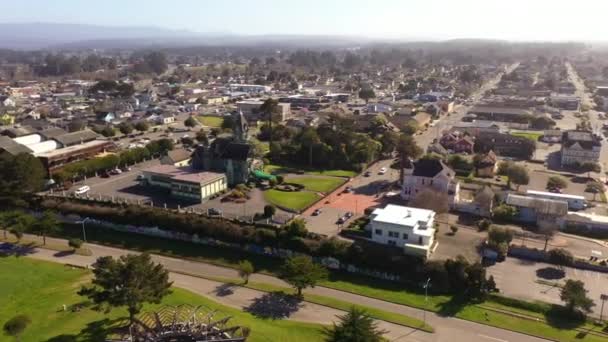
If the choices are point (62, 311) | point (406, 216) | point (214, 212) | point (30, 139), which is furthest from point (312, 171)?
point (30, 139)

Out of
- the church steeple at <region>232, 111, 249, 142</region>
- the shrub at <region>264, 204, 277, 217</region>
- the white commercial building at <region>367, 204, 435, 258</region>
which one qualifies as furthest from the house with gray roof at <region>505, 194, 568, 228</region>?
the church steeple at <region>232, 111, 249, 142</region>

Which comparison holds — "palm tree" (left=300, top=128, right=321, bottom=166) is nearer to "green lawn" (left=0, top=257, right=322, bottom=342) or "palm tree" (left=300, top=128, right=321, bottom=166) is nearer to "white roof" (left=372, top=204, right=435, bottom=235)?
"white roof" (left=372, top=204, right=435, bottom=235)

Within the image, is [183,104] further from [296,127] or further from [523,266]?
[523,266]

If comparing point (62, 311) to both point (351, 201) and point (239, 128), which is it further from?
point (239, 128)

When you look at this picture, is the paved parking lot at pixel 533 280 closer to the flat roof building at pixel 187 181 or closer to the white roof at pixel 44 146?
the flat roof building at pixel 187 181

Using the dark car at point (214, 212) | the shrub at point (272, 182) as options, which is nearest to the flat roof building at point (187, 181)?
the dark car at point (214, 212)

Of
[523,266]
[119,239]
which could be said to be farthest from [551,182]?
[119,239]
